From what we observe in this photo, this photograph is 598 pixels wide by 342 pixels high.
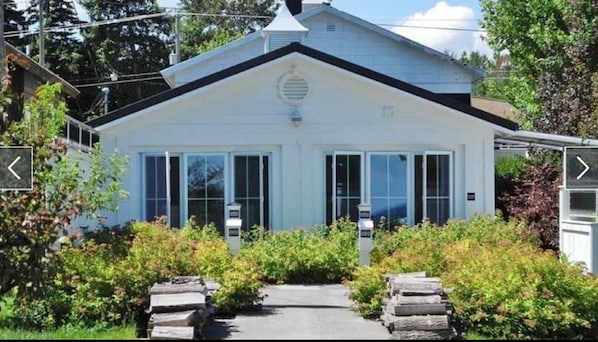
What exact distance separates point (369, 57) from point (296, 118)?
8492 mm

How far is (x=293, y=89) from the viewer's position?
16234 mm

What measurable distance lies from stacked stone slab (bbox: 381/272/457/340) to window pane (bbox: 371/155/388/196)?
6.86m

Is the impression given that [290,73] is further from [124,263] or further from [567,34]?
[567,34]

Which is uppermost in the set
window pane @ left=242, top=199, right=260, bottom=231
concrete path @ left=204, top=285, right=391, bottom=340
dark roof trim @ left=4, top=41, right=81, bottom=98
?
dark roof trim @ left=4, top=41, right=81, bottom=98

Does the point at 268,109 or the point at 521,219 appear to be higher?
the point at 268,109

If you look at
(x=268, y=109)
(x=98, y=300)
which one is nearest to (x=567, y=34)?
(x=268, y=109)

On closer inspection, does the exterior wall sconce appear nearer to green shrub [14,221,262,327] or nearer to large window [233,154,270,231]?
large window [233,154,270,231]

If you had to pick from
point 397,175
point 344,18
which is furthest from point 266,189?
point 344,18

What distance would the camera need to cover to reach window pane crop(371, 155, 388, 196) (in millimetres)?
16422

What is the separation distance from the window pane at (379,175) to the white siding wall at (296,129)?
243 millimetres

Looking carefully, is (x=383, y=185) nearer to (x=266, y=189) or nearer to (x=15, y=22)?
(x=266, y=189)

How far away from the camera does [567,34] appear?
27594 mm

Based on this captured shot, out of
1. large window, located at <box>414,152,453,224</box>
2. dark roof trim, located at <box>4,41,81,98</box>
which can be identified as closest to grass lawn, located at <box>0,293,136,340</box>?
dark roof trim, located at <box>4,41,81,98</box>

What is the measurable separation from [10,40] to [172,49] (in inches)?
434
